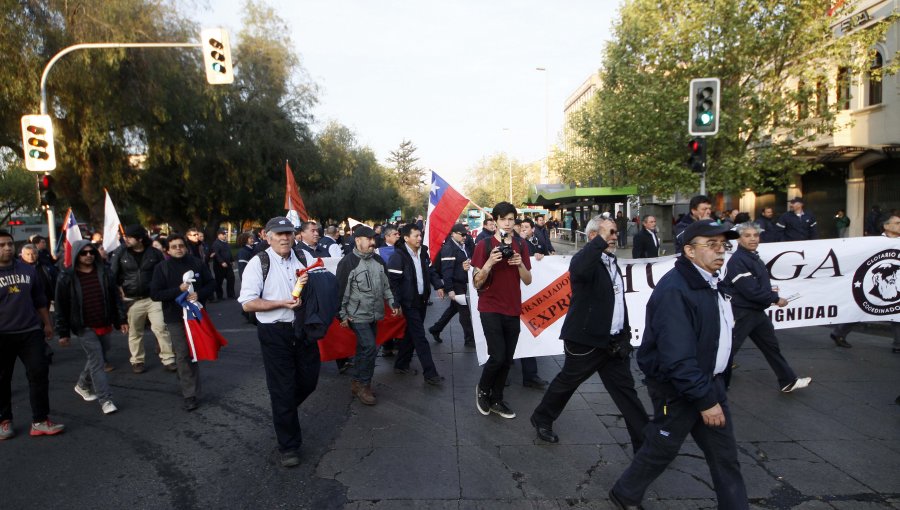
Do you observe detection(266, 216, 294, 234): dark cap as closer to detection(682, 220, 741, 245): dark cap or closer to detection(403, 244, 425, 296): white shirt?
detection(403, 244, 425, 296): white shirt

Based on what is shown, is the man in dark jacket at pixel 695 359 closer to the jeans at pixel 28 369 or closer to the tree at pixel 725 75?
the jeans at pixel 28 369

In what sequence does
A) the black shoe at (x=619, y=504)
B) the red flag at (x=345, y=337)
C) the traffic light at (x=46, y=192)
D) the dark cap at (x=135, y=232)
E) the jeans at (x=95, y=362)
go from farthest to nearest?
the traffic light at (x=46, y=192) → the dark cap at (x=135, y=232) → the red flag at (x=345, y=337) → the jeans at (x=95, y=362) → the black shoe at (x=619, y=504)

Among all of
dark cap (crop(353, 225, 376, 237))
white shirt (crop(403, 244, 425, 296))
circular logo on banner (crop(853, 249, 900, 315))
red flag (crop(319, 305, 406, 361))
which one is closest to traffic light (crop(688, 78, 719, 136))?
circular logo on banner (crop(853, 249, 900, 315))

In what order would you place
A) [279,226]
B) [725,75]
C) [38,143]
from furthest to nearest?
[725,75] < [38,143] < [279,226]

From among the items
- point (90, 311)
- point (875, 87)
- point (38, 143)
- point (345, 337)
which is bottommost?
point (345, 337)

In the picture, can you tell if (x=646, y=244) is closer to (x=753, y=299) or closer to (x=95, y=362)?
(x=753, y=299)

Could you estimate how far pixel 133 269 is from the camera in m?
7.19

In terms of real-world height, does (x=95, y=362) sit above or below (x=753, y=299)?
below

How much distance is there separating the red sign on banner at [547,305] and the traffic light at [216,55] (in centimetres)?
836

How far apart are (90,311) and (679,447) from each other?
18.9 feet

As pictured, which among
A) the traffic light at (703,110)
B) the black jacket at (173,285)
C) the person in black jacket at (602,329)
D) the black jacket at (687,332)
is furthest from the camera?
the traffic light at (703,110)

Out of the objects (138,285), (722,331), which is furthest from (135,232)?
(722,331)

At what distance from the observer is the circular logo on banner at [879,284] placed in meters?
7.35

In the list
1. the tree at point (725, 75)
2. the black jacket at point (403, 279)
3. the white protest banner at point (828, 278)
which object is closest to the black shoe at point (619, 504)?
the black jacket at point (403, 279)
